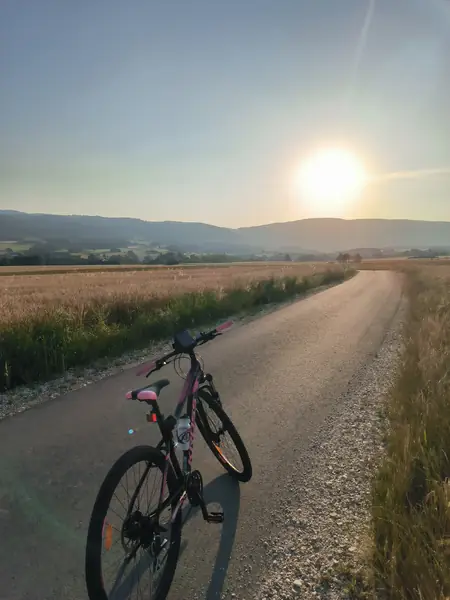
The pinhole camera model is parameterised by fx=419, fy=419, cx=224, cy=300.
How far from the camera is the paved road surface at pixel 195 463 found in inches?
123

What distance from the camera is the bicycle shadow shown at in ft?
10.0

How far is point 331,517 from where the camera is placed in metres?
3.74

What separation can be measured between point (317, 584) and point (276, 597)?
1.04 feet

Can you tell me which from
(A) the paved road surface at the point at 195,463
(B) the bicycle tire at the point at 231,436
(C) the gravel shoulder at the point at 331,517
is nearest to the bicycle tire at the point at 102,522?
(A) the paved road surface at the point at 195,463

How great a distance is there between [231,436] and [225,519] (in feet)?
2.60

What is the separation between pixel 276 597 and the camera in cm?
288

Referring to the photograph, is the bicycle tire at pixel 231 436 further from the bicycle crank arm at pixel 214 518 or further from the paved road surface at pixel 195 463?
the bicycle crank arm at pixel 214 518

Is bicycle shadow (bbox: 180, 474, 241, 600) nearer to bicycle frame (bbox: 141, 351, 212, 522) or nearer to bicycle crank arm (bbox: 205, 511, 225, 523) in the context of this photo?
bicycle crank arm (bbox: 205, 511, 225, 523)

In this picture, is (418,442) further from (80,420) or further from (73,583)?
(80,420)

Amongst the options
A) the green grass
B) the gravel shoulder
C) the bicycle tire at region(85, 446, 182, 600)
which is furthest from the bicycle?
the green grass

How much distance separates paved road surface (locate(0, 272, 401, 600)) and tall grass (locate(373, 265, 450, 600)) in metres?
0.94

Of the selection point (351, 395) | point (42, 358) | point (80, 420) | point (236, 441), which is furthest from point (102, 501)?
point (42, 358)

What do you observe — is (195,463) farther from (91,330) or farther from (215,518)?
(91,330)

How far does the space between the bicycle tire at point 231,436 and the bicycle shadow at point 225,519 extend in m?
0.12
